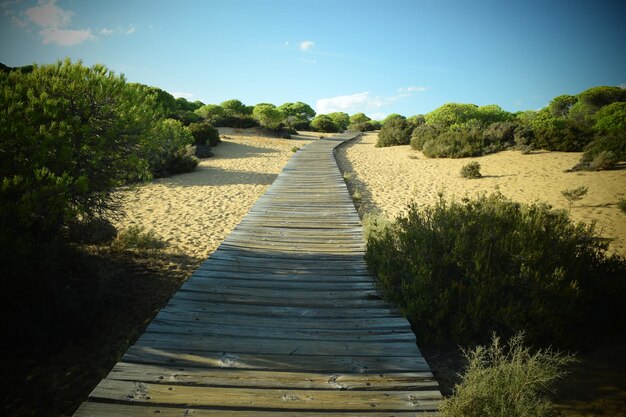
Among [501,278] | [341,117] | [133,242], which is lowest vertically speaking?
[133,242]

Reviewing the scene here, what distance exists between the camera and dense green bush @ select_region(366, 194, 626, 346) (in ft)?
9.65

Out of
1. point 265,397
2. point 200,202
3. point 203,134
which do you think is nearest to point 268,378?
point 265,397

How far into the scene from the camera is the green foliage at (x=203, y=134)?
1940 cm

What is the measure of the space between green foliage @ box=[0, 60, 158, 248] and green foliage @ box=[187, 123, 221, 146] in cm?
1536

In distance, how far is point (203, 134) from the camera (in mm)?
19844

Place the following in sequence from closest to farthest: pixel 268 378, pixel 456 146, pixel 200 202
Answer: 1. pixel 268 378
2. pixel 200 202
3. pixel 456 146

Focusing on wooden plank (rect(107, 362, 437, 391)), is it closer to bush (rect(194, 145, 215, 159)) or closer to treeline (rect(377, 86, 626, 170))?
treeline (rect(377, 86, 626, 170))

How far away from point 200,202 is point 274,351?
7.21 m

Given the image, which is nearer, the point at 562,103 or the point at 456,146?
the point at 456,146

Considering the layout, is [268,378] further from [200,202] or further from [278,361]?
[200,202]

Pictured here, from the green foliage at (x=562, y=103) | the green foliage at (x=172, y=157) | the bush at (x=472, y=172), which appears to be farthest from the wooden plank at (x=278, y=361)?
the green foliage at (x=562, y=103)

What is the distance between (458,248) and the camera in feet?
10.8

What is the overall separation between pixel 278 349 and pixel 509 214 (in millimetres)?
3295

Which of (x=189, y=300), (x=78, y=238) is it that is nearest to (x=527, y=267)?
(x=189, y=300)
